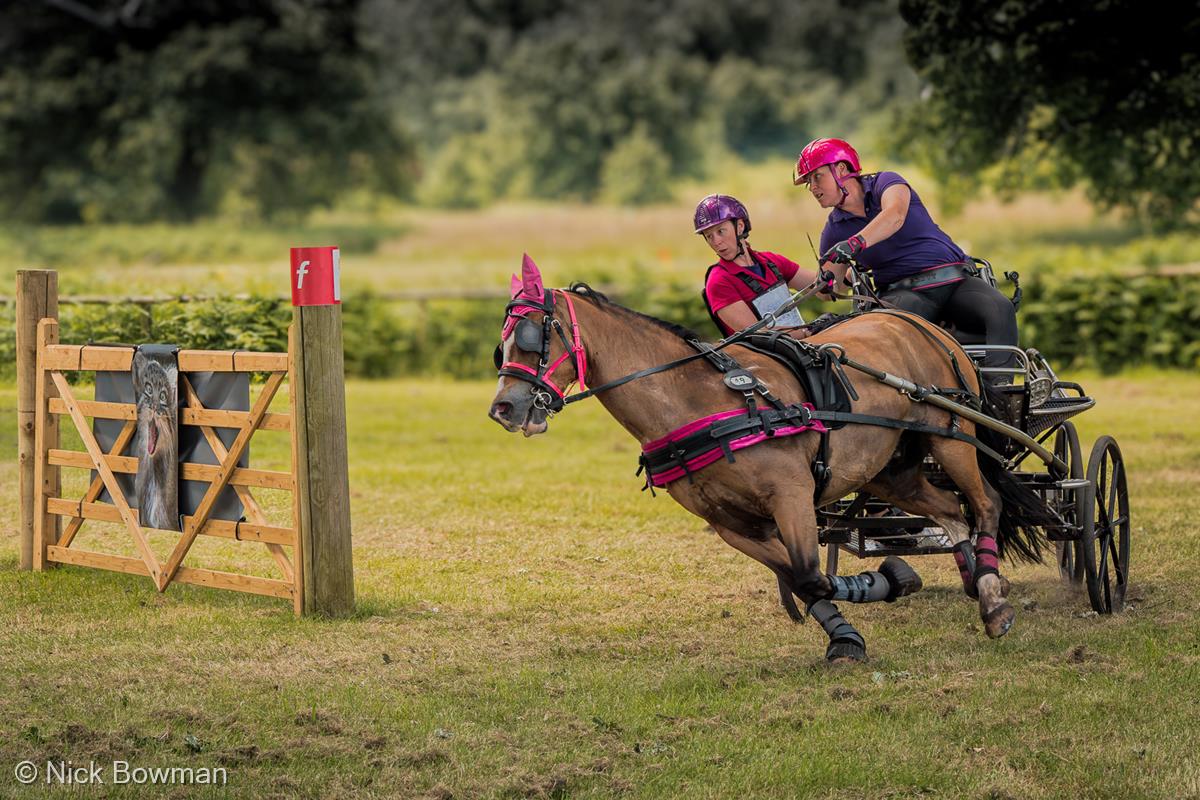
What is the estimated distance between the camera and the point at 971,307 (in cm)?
838

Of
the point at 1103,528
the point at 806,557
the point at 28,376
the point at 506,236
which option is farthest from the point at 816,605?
the point at 506,236

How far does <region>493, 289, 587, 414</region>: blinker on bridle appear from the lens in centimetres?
650

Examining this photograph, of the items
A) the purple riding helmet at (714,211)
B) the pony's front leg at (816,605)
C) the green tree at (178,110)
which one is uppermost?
the green tree at (178,110)

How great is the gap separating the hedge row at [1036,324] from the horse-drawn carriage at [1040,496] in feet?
40.9

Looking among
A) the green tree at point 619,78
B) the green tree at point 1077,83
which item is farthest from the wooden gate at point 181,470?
the green tree at point 619,78

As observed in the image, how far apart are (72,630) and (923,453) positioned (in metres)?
4.82

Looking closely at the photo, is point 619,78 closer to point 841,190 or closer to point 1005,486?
point 841,190

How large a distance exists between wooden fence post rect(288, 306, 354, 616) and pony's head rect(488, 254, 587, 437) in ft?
6.34

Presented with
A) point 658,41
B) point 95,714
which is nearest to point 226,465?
point 95,714

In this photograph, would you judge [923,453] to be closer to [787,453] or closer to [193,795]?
[787,453]

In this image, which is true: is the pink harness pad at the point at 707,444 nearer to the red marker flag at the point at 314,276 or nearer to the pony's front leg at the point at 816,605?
the pony's front leg at the point at 816,605

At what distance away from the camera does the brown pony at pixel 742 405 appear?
6562mm

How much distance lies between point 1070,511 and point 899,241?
191 cm

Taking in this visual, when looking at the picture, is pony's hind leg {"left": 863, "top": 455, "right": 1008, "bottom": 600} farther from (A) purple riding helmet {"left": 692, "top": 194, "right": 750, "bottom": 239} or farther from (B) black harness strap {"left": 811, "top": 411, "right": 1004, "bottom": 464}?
(A) purple riding helmet {"left": 692, "top": 194, "right": 750, "bottom": 239}
